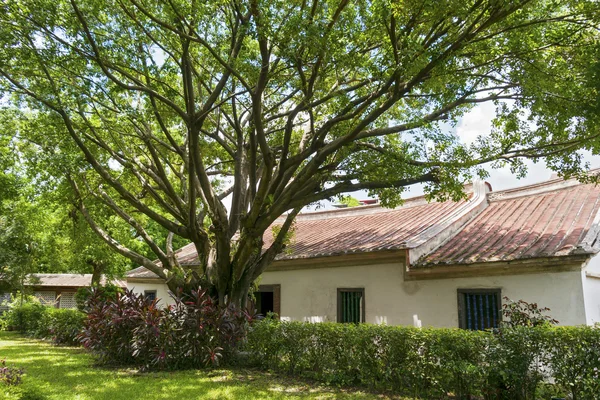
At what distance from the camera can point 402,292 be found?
11008mm

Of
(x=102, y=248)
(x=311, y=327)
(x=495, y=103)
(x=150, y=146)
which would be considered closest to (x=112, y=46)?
(x=150, y=146)

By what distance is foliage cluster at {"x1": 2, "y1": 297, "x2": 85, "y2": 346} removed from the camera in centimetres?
1504

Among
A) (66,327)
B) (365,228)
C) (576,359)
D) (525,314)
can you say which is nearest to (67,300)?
(66,327)

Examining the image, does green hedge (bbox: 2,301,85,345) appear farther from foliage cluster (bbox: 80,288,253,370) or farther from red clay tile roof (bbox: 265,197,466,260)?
red clay tile roof (bbox: 265,197,466,260)

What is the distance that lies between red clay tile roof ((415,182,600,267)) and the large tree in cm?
150

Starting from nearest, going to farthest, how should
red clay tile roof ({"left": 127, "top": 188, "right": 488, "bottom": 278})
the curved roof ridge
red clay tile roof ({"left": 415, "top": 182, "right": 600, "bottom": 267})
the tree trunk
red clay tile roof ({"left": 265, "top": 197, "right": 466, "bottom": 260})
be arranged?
red clay tile roof ({"left": 415, "top": 182, "right": 600, "bottom": 267}), red clay tile roof ({"left": 127, "top": 188, "right": 488, "bottom": 278}), red clay tile roof ({"left": 265, "top": 197, "right": 466, "bottom": 260}), the curved roof ridge, the tree trunk

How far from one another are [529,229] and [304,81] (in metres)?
6.40

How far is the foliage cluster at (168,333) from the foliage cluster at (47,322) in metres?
3.05

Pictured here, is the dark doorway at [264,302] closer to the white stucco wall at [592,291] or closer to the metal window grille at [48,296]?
the white stucco wall at [592,291]

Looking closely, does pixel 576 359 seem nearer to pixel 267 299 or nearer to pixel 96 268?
pixel 267 299

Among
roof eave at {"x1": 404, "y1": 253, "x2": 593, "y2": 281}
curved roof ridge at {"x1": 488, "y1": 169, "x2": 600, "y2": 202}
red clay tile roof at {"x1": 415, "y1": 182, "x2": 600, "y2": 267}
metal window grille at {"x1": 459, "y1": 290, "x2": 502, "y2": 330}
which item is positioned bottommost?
metal window grille at {"x1": 459, "y1": 290, "x2": 502, "y2": 330}

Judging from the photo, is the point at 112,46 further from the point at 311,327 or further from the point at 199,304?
the point at 311,327

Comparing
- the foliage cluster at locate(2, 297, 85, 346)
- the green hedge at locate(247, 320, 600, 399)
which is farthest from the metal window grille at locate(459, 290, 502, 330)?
the foliage cluster at locate(2, 297, 85, 346)

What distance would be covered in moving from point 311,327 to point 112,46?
704 centimetres
